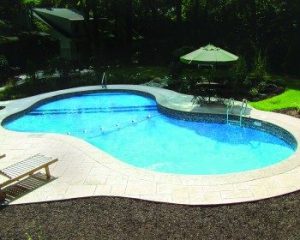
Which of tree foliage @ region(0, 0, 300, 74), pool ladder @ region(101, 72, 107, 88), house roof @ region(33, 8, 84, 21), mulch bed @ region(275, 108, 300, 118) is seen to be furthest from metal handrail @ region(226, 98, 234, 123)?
house roof @ region(33, 8, 84, 21)

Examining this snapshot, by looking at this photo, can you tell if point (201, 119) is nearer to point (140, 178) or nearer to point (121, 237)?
point (140, 178)

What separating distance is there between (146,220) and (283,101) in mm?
11448

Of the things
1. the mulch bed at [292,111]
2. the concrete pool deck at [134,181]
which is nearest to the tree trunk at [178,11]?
the mulch bed at [292,111]

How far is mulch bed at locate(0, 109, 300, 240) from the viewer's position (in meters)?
7.70

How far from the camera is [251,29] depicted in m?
26.9

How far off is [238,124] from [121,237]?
926 cm

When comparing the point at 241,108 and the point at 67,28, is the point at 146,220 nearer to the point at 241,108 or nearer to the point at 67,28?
the point at 241,108

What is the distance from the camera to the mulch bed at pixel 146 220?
25.2 feet

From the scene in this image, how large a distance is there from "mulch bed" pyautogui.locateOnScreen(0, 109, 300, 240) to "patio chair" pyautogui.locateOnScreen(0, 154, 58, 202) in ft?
2.59

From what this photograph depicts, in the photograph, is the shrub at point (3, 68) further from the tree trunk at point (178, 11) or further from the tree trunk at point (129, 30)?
the tree trunk at point (178, 11)

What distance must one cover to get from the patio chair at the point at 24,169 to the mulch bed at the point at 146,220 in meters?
0.79

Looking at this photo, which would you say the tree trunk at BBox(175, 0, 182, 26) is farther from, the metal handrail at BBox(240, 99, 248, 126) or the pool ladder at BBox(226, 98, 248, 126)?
the metal handrail at BBox(240, 99, 248, 126)

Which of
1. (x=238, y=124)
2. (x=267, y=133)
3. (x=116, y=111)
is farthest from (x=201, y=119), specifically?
(x=116, y=111)

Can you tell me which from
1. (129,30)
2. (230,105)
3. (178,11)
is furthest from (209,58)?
(129,30)
